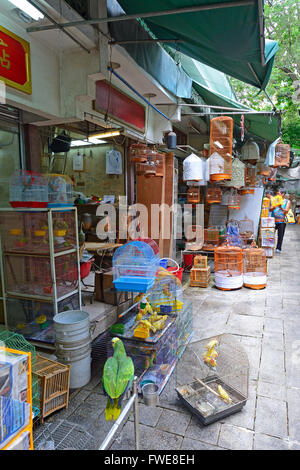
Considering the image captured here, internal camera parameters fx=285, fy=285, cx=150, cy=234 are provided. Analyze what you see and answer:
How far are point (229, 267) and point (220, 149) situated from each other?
10.1ft

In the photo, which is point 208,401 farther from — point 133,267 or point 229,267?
point 229,267

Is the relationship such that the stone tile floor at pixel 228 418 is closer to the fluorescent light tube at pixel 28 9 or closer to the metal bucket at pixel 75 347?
the metal bucket at pixel 75 347

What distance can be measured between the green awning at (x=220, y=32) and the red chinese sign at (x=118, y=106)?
1.45m

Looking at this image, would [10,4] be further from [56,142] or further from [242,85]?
[242,85]

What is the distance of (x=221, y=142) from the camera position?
7.27 metres

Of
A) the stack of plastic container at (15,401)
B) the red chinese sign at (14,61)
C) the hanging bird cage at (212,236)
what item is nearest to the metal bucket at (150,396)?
the stack of plastic container at (15,401)

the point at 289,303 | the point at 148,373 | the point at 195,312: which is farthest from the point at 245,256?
the point at 148,373

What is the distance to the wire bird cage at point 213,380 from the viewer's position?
9.52 feet

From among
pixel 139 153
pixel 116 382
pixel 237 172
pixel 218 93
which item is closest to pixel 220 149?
pixel 218 93

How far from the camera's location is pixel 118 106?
5.56 metres

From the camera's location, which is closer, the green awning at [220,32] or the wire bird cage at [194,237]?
the green awning at [220,32]

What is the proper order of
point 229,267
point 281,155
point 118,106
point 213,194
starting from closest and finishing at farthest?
point 118,106
point 229,267
point 281,155
point 213,194

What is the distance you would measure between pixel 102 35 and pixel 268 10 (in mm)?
8933

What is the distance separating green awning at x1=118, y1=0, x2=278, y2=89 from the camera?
2684 mm
